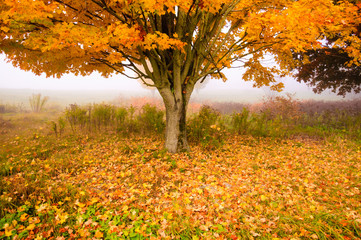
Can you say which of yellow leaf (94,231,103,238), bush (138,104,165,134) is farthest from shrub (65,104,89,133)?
yellow leaf (94,231,103,238)

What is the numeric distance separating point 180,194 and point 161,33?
3.37 m

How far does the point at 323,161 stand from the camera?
5.01 metres

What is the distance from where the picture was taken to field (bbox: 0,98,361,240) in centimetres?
253

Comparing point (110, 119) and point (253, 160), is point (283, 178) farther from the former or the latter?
point (110, 119)

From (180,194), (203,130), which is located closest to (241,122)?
(203,130)

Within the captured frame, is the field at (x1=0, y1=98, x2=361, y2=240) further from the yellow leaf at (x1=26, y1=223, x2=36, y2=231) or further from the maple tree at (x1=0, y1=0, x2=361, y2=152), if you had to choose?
the maple tree at (x1=0, y1=0, x2=361, y2=152)

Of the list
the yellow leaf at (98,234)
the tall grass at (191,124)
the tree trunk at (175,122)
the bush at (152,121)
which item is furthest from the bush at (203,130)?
the yellow leaf at (98,234)

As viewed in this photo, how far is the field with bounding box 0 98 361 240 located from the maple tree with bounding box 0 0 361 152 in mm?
1464

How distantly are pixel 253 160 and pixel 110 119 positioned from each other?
6296 mm

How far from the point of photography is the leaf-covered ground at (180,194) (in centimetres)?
250

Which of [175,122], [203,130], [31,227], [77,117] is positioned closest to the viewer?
[31,227]

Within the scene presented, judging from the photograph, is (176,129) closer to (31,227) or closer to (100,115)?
(31,227)

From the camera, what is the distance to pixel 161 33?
392 centimetres

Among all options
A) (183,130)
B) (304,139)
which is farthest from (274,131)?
(183,130)
